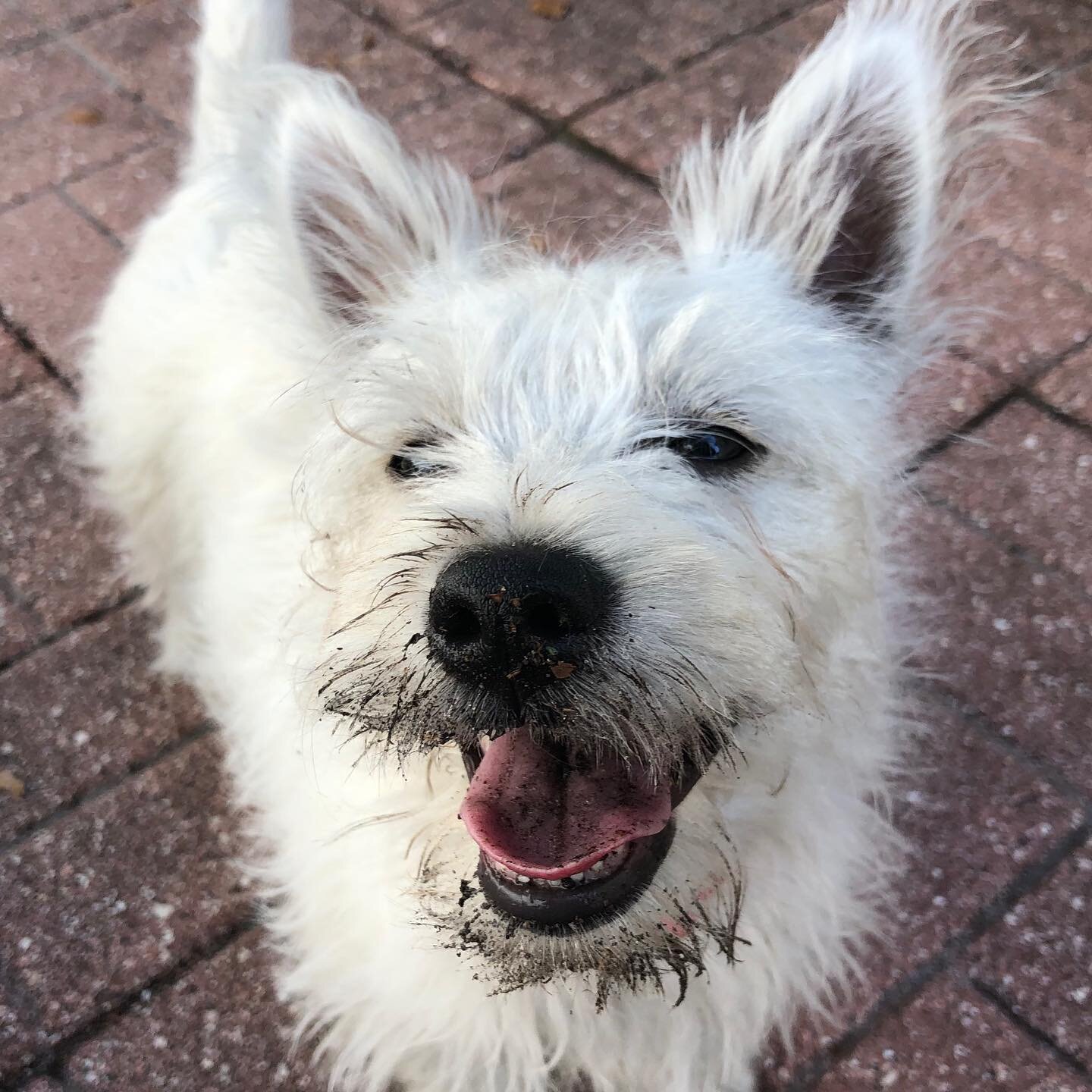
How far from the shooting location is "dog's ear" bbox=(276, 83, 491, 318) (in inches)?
82.0

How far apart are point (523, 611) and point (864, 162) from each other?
1109 millimetres

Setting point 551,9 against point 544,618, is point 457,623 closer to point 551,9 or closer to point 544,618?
point 544,618

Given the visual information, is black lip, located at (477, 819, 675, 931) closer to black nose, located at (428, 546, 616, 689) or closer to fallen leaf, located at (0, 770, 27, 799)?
black nose, located at (428, 546, 616, 689)

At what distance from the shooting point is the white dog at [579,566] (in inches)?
63.4

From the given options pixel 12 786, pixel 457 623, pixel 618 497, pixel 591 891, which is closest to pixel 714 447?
pixel 618 497

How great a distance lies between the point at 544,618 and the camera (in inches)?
59.5

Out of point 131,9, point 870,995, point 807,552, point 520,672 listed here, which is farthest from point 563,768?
point 131,9

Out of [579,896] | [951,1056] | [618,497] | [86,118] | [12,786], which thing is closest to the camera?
[618,497]

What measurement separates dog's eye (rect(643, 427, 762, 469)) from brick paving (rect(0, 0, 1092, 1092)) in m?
0.60

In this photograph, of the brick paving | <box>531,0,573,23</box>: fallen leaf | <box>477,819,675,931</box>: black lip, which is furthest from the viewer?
<box>531,0,573,23</box>: fallen leaf

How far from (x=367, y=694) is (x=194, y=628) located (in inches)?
67.7

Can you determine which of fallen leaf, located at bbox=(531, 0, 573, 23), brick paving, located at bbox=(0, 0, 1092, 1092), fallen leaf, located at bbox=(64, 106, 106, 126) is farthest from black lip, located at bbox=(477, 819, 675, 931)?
fallen leaf, located at bbox=(531, 0, 573, 23)

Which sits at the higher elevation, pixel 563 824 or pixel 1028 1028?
pixel 563 824

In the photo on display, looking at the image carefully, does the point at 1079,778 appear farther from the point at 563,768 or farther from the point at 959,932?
the point at 563,768
